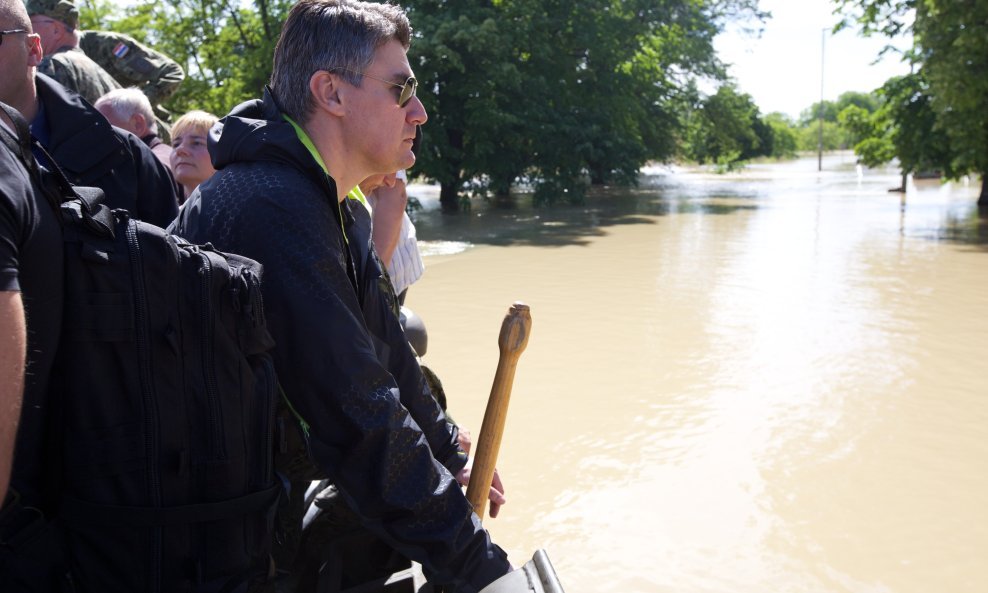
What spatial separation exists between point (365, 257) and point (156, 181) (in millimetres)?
1318

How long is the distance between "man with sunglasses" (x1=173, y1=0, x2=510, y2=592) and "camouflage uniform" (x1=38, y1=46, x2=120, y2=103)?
2870mm

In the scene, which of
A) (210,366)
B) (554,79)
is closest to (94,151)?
(210,366)

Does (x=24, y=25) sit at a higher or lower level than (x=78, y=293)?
higher

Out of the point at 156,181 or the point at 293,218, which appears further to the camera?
the point at 156,181

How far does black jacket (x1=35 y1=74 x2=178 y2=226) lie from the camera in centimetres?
271

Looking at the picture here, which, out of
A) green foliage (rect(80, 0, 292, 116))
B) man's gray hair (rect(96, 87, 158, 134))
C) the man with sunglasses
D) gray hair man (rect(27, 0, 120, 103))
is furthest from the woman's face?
green foliage (rect(80, 0, 292, 116))


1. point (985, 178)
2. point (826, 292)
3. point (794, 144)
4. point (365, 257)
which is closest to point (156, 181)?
point (365, 257)

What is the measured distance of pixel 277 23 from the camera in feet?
68.4

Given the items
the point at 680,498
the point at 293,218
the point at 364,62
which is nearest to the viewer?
the point at 293,218

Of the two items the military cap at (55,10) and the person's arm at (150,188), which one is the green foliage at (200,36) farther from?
the person's arm at (150,188)

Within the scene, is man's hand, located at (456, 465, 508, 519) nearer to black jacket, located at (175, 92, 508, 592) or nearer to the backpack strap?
black jacket, located at (175, 92, 508, 592)

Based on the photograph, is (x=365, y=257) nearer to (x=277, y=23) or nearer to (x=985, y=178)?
(x=277, y=23)

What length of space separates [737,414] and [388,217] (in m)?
2.83

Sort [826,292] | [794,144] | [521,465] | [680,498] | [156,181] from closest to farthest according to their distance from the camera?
1. [156,181]
2. [680,498]
3. [521,465]
4. [826,292]
5. [794,144]
